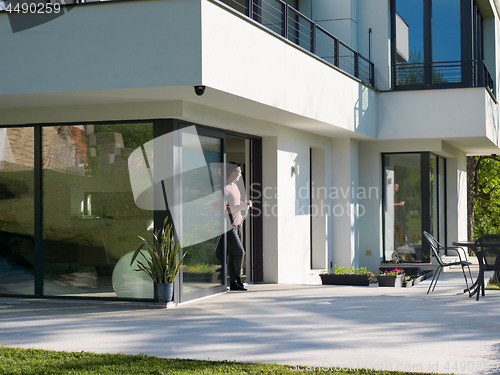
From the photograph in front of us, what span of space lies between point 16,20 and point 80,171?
210 cm

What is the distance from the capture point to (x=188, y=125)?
8156 mm

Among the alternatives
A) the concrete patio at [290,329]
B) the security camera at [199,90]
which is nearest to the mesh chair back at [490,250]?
the concrete patio at [290,329]

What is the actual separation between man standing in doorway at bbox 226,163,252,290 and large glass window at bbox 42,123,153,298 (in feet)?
5.25

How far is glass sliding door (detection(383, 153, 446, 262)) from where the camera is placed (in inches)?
550

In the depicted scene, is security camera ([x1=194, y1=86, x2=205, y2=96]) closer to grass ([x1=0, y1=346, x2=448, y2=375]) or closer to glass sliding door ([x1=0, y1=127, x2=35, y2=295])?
glass sliding door ([x1=0, y1=127, x2=35, y2=295])

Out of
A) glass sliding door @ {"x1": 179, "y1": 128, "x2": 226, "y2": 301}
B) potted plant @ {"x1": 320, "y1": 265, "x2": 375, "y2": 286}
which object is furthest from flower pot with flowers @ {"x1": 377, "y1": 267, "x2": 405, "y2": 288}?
glass sliding door @ {"x1": 179, "y1": 128, "x2": 226, "y2": 301}

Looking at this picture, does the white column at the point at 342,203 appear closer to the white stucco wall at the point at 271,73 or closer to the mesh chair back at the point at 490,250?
the white stucco wall at the point at 271,73

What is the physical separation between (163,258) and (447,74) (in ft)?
28.3

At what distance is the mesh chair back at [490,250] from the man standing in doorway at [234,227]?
3416 mm

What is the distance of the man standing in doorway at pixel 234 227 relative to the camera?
29.9ft

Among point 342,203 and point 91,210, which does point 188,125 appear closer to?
point 91,210

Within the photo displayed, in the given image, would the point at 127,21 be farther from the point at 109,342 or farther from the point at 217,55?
the point at 109,342

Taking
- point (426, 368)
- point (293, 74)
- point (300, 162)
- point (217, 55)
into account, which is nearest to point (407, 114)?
point (300, 162)

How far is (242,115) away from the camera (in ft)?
30.9
